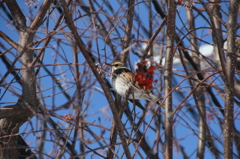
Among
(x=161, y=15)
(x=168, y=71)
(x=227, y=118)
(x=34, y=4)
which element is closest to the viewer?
(x=227, y=118)

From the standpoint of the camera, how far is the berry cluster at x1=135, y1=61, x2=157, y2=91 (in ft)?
8.02

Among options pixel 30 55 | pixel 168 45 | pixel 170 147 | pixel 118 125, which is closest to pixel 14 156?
pixel 30 55

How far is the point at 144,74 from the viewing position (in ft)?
8.27

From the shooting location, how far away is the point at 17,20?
3062 millimetres

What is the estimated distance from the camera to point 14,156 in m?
2.98

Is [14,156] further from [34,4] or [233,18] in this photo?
[233,18]

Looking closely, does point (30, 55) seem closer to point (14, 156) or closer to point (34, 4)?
point (34, 4)

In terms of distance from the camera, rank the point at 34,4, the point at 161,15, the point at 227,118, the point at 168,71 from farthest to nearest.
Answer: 1. the point at 161,15
2. the point at 34,4
3. the point at 168,71
4. the point at 227,118

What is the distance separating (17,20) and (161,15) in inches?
80.5

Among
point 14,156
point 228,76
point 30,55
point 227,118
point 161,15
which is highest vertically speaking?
point 161,15

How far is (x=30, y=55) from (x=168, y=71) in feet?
4.28

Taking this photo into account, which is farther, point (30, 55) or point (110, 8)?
point (110, 8)

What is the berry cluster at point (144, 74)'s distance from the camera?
96.3 inches

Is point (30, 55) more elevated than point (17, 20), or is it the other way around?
point (17, 20)
